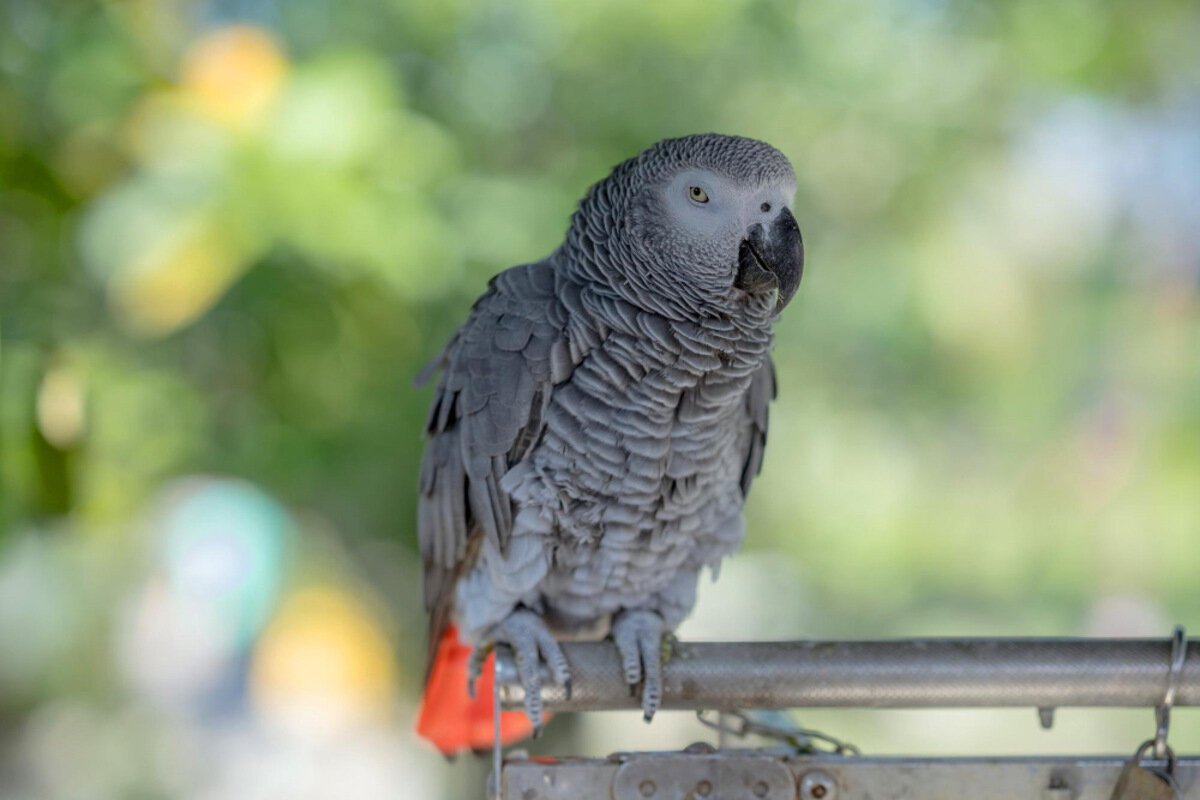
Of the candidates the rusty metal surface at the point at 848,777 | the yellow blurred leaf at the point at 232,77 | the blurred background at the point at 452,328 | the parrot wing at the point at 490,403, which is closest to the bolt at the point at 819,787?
the rusty metal surface at the point at 848,777

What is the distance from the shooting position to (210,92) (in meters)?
1.79

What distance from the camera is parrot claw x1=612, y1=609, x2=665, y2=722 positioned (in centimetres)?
88

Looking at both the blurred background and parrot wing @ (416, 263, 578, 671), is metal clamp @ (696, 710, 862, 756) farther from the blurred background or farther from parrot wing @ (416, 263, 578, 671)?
the blurred background

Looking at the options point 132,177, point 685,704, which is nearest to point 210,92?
point 132,177

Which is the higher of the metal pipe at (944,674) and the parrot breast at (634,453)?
the parrot breast at (634,453)

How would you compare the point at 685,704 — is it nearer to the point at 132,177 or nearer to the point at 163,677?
the point at 132,177

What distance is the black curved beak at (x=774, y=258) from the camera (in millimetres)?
828

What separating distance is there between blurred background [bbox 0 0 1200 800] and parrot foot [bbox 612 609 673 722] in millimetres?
701

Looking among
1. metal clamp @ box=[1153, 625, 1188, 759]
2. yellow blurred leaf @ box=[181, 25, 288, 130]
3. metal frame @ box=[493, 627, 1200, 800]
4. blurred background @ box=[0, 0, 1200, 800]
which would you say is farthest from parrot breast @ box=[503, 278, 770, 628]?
yellow blurred leaf @ box=[181, 25, 288, 130]

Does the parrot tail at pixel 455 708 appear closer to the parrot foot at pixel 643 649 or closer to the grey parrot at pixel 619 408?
the grey parrot at pixel 619 408

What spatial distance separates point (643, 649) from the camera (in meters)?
0.94

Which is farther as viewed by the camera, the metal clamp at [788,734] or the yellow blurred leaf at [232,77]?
the yellow blurred leaf at [232,77]

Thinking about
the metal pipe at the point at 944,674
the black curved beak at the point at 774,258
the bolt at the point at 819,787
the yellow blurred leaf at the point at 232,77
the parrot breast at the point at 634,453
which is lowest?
the bolt at the point at 819,787

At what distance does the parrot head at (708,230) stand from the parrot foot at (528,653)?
370 millimetres
